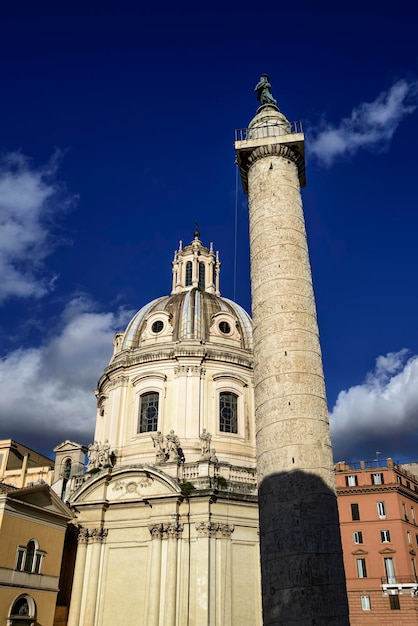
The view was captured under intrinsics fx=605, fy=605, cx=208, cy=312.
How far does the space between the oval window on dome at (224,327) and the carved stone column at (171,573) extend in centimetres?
1353

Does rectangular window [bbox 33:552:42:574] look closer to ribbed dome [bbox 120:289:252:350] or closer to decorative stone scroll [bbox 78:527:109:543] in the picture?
decorative stone scroll [bbox 78:527:109:543]

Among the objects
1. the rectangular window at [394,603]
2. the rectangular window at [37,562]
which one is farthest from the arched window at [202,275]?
the rectangular window at [394,603]

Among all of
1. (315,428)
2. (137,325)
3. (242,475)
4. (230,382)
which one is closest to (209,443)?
(242,475)

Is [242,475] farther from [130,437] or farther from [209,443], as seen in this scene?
[130,437]

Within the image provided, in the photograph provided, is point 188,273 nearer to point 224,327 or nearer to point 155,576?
point 224,327

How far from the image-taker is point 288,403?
58.6 feet

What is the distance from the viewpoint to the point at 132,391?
3769 cm

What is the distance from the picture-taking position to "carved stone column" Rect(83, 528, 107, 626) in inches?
1172

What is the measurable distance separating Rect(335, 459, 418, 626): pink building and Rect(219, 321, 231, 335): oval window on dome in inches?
660

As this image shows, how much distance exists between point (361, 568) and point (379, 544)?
2.14m

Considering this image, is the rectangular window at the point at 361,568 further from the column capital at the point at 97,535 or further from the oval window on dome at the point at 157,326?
the oval window on dome at the point at 157,326

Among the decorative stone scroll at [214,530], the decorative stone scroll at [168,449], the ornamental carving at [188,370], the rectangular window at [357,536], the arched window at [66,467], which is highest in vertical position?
the ornamental carving at [188,370]

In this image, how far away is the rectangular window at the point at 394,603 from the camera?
4165 centimetres

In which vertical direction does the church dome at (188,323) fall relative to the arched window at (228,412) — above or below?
above
